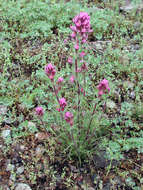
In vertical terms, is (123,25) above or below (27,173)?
above

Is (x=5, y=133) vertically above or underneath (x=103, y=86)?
underneath

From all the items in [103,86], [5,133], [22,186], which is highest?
[103,86]

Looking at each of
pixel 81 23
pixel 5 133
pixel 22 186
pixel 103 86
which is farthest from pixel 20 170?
pixel 81 23

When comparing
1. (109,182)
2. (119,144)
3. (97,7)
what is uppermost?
(97,7)

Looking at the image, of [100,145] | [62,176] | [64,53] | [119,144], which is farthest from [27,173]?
[64,53]

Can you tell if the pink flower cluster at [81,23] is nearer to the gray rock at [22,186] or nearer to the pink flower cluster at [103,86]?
the pink flower cluster at [103,86]

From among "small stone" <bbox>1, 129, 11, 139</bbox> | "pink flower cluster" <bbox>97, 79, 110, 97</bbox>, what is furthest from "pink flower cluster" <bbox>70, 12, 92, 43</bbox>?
"small stone" <bbox>1, 129, 11, 139</bbox>

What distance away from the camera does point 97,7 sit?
527 cm

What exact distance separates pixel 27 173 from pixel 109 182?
3.01ft

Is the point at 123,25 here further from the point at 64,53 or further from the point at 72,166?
the point at 72,166

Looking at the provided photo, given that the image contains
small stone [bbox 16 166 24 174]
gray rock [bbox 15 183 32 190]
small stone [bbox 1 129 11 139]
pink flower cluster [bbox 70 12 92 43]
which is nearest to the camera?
pink flower cluster [bbox 70 12 92 43]

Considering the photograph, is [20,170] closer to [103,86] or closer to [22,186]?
[22,186]

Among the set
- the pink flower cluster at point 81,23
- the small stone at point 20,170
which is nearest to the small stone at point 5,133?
the small stone at point 20,170

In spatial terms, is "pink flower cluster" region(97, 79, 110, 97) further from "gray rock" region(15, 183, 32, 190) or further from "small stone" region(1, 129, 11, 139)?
"small stone" region(1, 129, 11, 139)
